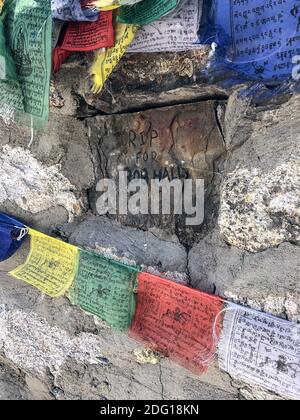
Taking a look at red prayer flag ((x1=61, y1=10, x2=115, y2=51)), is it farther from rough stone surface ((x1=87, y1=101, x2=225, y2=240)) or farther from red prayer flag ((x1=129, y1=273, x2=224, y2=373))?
red prayer flag ((x1=129, y1=273, x2=224, y2=373))

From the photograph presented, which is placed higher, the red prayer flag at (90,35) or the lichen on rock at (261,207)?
the red prayer flag at (90,35)

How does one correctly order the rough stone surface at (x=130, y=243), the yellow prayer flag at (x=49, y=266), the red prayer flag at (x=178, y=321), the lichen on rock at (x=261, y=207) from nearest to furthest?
the lichen on rock at (x=261, y=207) < the red prayer flag at (x=178, y=321) < the rough stone surface at (x=130, y=243) < the yellow prayer flag at (x=49, y=266)

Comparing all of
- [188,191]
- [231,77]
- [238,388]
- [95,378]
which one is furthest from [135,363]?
[231,77]

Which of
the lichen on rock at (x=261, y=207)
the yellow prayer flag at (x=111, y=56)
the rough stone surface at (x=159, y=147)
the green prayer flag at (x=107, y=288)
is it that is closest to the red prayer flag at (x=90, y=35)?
the yellow prayer flag at (x=111, y=56)

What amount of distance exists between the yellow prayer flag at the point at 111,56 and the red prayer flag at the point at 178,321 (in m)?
0.44

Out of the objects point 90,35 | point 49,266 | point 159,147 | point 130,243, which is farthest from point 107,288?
point 90,35

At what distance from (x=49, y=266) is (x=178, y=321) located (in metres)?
0.44

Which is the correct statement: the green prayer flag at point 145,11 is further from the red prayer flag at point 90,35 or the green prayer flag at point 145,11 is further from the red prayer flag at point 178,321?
the red prayer flag at point 178,321

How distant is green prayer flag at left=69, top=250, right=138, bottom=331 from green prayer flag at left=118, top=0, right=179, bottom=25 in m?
0.52

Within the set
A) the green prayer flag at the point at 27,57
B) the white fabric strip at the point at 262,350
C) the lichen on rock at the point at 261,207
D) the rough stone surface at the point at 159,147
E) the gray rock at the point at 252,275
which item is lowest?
the white fabric strip at the point at 262,350

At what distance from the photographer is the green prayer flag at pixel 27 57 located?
1.08m

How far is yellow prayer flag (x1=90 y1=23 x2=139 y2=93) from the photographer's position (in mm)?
1085

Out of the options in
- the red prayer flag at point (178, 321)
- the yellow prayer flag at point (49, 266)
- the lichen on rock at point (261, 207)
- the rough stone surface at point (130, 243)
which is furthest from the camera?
the yellow prayer flag at point (49, 266)

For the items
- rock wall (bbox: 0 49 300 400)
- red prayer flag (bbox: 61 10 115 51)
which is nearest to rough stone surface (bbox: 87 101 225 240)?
rock wall (bbox: 0 49 300 400)
